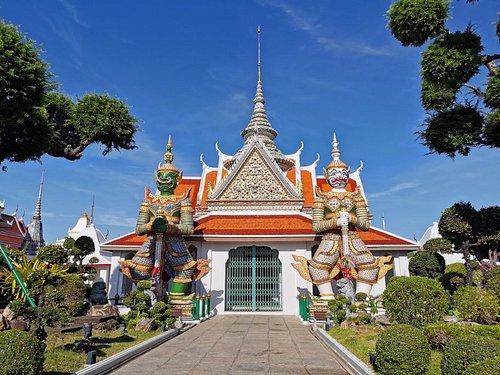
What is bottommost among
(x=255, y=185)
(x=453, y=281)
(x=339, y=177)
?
(x=453, y=281)

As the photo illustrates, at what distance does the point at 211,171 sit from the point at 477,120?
1408 cm

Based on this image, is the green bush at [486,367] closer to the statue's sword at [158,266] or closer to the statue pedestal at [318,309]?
the statue pedestal at [318,309]

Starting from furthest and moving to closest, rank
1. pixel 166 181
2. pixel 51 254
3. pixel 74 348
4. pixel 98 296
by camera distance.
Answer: pixel 98 296 < pixel 166 181 < pixel 51 254 < pixel 74 348

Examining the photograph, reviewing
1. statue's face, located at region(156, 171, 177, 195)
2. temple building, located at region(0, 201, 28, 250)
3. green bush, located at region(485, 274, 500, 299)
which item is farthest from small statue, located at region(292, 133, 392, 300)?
temple building, located at region(0, 201, 28, 250)

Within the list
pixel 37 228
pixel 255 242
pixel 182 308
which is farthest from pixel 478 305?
pixel 37 228

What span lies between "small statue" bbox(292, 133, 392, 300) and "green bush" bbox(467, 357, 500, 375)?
769 centimetres

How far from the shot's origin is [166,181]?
13781 mm

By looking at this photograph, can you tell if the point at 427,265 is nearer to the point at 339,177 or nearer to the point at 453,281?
the point at 453,281

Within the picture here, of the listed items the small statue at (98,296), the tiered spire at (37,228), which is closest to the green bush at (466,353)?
the small statue at (98,296)

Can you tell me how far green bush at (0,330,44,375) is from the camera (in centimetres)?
419

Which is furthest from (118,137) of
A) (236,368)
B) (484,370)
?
(484,370)

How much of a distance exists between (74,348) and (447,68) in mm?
11296

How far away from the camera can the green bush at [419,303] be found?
26.9 ft

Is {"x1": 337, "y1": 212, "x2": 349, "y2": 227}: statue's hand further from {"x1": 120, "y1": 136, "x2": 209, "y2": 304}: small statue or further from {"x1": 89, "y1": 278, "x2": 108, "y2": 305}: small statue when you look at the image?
{"x1": 89, "y1": 278, "x2": 108, "y2": 305}: small statue
